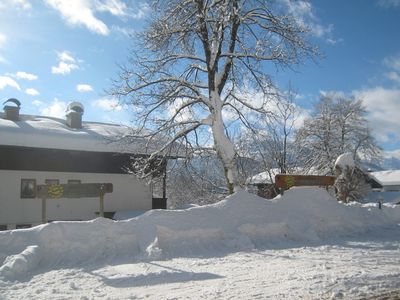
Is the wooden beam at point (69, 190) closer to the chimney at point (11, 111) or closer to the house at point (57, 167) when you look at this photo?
the house at point (57, 167)

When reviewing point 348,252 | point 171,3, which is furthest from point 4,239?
point 171,3

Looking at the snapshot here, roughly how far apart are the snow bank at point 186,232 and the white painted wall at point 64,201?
10.2 m

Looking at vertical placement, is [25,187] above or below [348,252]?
above

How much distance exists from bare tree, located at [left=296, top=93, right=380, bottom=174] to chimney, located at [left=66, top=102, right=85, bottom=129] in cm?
2155

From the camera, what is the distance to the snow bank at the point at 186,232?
8805mm

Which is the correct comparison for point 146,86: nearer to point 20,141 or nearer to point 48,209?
point 20,141

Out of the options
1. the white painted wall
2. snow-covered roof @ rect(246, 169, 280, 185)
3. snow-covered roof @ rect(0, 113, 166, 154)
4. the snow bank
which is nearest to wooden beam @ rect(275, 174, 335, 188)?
the snow bank

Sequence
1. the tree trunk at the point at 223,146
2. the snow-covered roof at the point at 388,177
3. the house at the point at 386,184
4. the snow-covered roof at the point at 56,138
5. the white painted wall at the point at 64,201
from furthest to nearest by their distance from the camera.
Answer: the snow-covered roof at the point at 388,177 → the house at the point at 386,184 → the white painted wall at the point at 64,201 → the snow-covered roof at the point at 56,138 → the tree trunk at the point at 223,146

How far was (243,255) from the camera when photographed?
31.1ft

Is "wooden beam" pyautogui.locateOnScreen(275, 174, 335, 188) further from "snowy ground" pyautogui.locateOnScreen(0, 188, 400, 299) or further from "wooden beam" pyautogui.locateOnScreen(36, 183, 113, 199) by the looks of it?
"wooden beam" pyautogui.locateOnScreen(36, 183, 113, 199)

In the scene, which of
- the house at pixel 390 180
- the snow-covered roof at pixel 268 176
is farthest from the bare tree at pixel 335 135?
the house at pixel 390 180

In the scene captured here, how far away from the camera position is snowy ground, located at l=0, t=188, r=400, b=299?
646cm

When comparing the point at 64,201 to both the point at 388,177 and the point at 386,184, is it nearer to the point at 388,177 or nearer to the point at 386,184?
the point at 386,184

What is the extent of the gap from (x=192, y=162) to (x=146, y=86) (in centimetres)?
411
